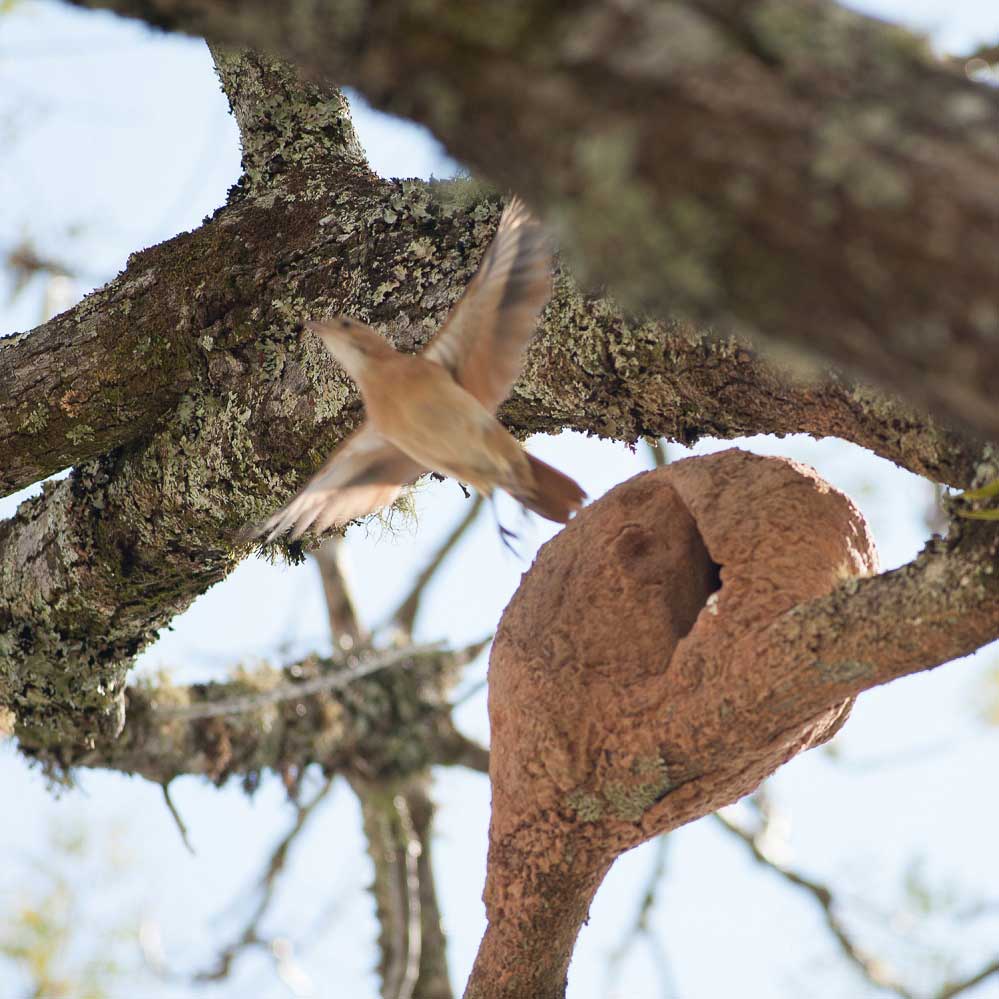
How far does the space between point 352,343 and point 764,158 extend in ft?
5.61

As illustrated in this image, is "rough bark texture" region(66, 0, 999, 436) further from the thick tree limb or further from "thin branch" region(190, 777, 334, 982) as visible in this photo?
"thin branch" region(190, 777, 334, 982)

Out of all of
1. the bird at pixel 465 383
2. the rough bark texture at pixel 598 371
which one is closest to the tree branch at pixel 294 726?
the rough bark texture at pixel 598 371

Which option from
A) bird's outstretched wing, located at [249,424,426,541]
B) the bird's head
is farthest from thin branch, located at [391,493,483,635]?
the bird's head

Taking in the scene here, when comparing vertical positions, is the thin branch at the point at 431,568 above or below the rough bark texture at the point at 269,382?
above

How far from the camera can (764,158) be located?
3.33 feet

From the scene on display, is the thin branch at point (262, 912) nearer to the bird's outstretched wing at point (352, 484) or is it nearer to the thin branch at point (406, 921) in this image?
the thin branch at point (406, 921)

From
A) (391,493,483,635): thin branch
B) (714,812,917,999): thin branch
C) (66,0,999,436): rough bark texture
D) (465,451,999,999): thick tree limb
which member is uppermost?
(391,493,483,635): thin branch

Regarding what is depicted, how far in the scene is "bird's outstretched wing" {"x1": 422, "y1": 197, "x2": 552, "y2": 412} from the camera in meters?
2.50

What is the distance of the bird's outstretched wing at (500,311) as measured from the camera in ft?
8.21

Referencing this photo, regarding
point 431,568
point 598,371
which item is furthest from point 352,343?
point 431,568

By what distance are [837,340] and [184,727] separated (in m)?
3.97

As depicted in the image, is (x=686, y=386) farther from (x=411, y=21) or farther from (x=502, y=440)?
(x=411, y=21)

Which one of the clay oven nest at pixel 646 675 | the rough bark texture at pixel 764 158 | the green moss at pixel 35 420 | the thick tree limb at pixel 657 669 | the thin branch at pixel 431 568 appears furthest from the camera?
the thin branch at pixel 431 568

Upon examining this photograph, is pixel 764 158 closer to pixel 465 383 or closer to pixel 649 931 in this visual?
pixel 465 383
